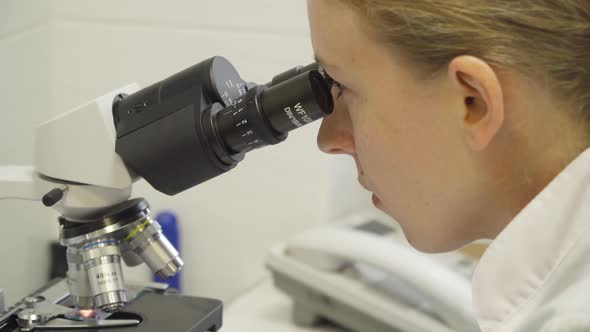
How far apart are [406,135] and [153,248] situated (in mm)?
306

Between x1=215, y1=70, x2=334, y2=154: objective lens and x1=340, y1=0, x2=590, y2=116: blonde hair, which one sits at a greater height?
x1=340, y1=0, x2=590, y2=116: blonde hair

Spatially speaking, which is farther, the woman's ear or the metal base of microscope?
the metal base of microscope

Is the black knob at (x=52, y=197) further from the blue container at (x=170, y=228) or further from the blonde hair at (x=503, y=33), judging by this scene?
the blue container at (x=170, y=228)

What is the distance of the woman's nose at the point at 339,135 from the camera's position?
0.85 meters

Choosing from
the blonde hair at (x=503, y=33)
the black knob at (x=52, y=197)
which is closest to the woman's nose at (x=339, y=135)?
the blonde hair at (x=503, y=33)

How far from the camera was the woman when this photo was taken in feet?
2.23

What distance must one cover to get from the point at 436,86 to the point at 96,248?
39 cm

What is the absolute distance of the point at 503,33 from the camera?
0.68 meters

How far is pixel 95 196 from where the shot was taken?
0.84 metres

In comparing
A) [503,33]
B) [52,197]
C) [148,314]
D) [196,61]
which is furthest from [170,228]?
[503,33]

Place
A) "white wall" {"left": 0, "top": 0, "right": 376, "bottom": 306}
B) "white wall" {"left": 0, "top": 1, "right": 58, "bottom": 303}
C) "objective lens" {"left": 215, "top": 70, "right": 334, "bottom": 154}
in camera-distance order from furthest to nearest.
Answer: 1. "white wall" {"left": 0, "top": 0, "right": 376, "bottom": 306}
2. "white wall" {"left": 0, "top": 1, "right": 58, "bottom": 303}
3. "objective lens" {"left": 215, "top": 70, "right": 334, "bottom": 154}

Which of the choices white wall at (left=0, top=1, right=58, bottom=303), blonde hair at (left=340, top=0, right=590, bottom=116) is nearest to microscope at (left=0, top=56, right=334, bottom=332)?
blonde hair at (left=340, top=0, right=590, bottom=116)

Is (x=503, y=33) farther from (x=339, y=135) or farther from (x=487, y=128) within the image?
(x=339, y=135)

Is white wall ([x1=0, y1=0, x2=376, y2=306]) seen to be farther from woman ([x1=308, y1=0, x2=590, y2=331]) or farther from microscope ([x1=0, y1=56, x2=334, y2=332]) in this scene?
woman ([x1=308, y1=0, x2=590, y2=331])
